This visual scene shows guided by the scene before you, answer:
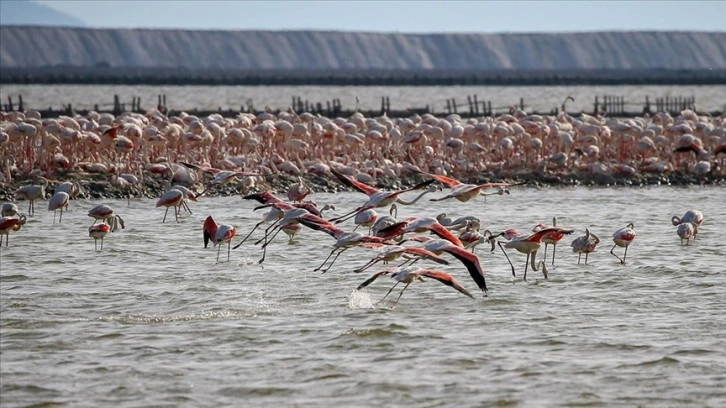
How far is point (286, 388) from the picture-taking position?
8148 millimetres

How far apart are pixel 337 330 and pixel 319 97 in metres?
64.5

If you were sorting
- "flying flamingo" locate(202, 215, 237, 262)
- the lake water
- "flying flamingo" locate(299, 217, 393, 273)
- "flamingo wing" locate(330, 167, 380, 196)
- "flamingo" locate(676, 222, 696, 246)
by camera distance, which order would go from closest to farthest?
"flying flamingo" locate(299, 217, 393, 273) < "flamingo wing" locate(330, 167, 380, 196) < "flying flamingo" locate(202, 215, 237, 262) < "flamingo" locate(676, 222, 696, 246) < the lake water

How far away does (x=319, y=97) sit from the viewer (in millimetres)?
73812

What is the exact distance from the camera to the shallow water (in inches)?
320

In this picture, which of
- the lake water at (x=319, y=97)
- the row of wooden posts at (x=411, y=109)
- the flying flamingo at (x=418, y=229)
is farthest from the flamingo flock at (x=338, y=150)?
the lake water at (x=319, y=97)

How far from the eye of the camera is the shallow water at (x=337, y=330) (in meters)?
8.13

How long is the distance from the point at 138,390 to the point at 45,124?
470 inches

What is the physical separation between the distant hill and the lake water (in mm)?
77589

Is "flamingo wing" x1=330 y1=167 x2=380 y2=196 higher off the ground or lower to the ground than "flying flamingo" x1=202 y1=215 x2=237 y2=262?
higher

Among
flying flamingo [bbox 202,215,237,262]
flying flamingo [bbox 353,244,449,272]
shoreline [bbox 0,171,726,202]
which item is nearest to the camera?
flying flamingo [bbox 353,244,449,272]

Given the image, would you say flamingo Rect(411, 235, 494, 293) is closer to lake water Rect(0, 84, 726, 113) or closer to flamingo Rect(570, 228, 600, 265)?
flamingo Rect(570, 228, 600, 265)

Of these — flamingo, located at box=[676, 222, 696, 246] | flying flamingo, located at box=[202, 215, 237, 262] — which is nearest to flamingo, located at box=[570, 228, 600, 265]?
flamingo, located at box=[676, 222, 696, 246]

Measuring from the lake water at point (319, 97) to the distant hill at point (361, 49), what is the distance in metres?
77.6

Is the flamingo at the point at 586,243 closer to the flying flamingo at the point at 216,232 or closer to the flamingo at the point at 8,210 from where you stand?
the flying flamingo at the point at 216,232
